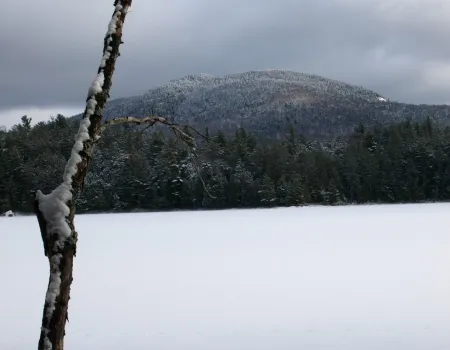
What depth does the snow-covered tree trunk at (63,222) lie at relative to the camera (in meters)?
3.56

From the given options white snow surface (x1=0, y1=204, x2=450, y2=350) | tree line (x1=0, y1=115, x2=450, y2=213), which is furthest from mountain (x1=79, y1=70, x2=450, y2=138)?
white snow surface (x1=0, y1=204, x2=450, y2=350)

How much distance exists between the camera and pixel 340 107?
140 meters

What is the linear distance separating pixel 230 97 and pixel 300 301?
15115cm

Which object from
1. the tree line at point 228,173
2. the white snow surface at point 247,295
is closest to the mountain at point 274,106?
the tree line at point 228,173

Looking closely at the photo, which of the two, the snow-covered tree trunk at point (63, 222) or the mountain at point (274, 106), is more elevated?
the mountain at point (274, 106)

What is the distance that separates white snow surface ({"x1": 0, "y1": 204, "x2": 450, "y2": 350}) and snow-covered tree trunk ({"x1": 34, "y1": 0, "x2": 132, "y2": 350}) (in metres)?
3.70

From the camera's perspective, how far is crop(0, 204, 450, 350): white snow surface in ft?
24.4

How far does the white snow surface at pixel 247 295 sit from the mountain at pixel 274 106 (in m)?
96.9

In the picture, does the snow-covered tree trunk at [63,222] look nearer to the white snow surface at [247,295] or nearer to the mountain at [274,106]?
the white snow surface at [247,295]

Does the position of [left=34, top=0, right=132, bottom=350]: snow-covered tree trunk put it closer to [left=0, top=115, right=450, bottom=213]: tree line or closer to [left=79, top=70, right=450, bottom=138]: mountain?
[left=0, top=115, right=450, bottom=213]: tree line

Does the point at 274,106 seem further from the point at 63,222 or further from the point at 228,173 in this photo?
the point at 63,222

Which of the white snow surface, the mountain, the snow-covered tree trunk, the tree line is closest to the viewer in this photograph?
the snow-covered tree trunk

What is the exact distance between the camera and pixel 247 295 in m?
10.3

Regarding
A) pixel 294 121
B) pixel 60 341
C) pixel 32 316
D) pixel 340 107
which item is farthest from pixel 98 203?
pixel 340 107
